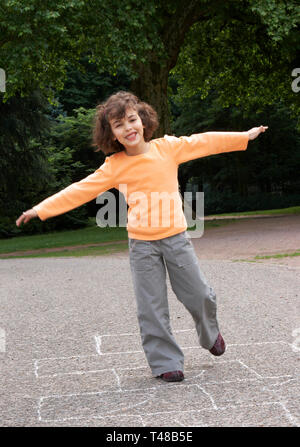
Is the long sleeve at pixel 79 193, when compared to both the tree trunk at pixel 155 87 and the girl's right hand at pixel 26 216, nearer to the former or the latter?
the girl's right hand at pixel 26 216

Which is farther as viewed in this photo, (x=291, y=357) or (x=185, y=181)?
(x=185, y=181)

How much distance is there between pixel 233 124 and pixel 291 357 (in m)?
33.7

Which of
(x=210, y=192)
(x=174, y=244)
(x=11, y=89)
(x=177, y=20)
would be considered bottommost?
(x=210, y=192)

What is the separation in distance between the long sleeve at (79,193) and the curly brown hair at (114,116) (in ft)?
0.48

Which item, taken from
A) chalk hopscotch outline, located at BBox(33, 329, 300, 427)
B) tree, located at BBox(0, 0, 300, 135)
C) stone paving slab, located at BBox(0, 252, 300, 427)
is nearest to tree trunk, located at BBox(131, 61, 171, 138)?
tree, located at BBox(0, 0, 300, 135)

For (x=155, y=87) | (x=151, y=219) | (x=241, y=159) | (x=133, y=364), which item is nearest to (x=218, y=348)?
(x=133, y=364)

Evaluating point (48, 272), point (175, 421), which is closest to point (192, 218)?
point (48, 272)

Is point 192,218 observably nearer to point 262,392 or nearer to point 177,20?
point 177,20

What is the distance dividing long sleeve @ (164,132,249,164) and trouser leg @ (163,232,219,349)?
56 centimetres

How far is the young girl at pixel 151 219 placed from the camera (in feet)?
15.2

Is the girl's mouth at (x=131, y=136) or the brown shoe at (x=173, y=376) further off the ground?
the girl's mouth at (x=131, y=136)

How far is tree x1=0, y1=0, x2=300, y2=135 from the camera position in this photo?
16.6m

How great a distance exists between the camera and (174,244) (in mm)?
4664

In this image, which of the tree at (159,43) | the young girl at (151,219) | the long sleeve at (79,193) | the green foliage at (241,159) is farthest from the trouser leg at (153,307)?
the green foliage at (241,159)
